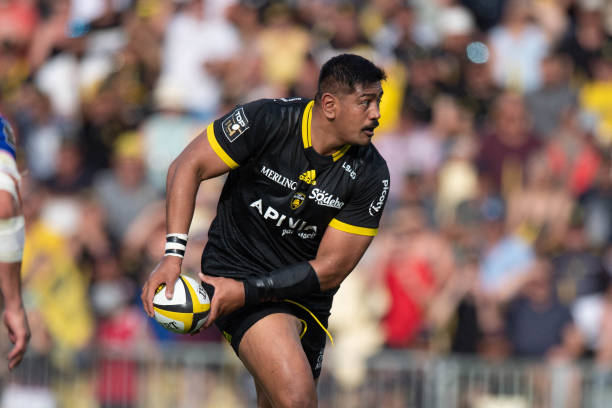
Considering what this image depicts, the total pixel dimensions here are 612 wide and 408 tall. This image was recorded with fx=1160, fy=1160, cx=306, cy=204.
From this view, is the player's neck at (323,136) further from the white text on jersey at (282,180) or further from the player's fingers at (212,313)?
the player's fingers at (212,313)

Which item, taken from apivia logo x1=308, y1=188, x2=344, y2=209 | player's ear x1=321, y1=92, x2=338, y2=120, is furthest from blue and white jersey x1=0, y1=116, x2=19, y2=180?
player's ear x1=321, y1=92, x2=338, y2=120

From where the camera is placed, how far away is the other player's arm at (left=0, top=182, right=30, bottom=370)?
684 cm

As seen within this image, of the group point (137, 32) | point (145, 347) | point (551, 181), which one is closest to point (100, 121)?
point (137, 32)

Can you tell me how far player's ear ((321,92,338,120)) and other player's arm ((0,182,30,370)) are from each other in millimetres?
1927

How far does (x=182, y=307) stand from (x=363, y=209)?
1324 mm

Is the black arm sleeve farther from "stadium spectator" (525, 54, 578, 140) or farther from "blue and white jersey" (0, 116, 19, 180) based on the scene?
"stadium spectator" (525, 54, 578, 140)

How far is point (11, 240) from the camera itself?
22.6ft

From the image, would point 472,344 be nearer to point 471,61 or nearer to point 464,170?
point 464,170

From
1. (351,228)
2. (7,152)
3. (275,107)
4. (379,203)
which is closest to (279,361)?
(351,228)

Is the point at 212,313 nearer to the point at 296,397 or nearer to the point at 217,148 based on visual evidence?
the point at 296,397

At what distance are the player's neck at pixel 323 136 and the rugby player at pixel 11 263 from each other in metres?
1.83

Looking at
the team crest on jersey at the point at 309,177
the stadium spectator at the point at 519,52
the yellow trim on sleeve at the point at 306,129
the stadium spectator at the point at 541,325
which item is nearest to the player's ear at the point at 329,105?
the yellow trim on sleeve at the point at 306,129

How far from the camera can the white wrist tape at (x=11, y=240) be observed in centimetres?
686

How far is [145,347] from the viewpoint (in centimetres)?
1187
